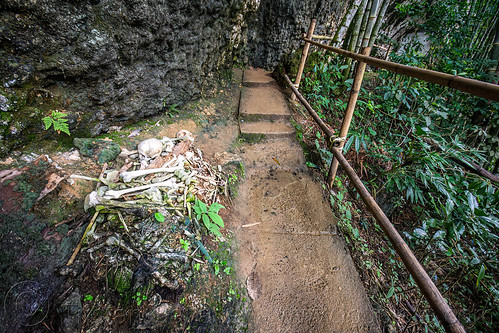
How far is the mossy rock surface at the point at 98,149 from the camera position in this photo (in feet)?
6.38

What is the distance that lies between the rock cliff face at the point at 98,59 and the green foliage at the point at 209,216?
51.7 inches

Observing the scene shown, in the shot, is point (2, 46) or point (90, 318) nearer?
point (90, 318)

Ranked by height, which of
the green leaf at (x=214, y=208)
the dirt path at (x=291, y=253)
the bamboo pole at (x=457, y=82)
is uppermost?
the bamboo pole at (x=457, y=82)

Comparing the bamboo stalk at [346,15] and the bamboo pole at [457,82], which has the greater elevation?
the bamboo stalk at [346,15]

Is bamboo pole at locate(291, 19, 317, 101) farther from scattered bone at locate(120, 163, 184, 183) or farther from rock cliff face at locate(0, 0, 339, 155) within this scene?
scattered bone at locate(120, 163, 184, 183)

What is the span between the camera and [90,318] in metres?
1.31

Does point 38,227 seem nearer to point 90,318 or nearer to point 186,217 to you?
point 90,318

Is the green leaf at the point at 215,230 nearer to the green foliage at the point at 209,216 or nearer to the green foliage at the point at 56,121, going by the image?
the green foliage at the point at 209,216

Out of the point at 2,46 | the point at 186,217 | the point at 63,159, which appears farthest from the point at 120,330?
the point at 2,46

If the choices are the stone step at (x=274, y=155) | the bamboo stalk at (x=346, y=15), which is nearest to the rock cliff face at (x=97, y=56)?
the stone step at (x=274, y=155)

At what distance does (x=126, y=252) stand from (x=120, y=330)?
1.46 ft

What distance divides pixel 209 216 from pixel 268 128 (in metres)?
1.92

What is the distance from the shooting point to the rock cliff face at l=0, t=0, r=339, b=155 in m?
1.61

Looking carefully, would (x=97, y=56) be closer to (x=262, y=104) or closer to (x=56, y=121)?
(x=56, y=121)
